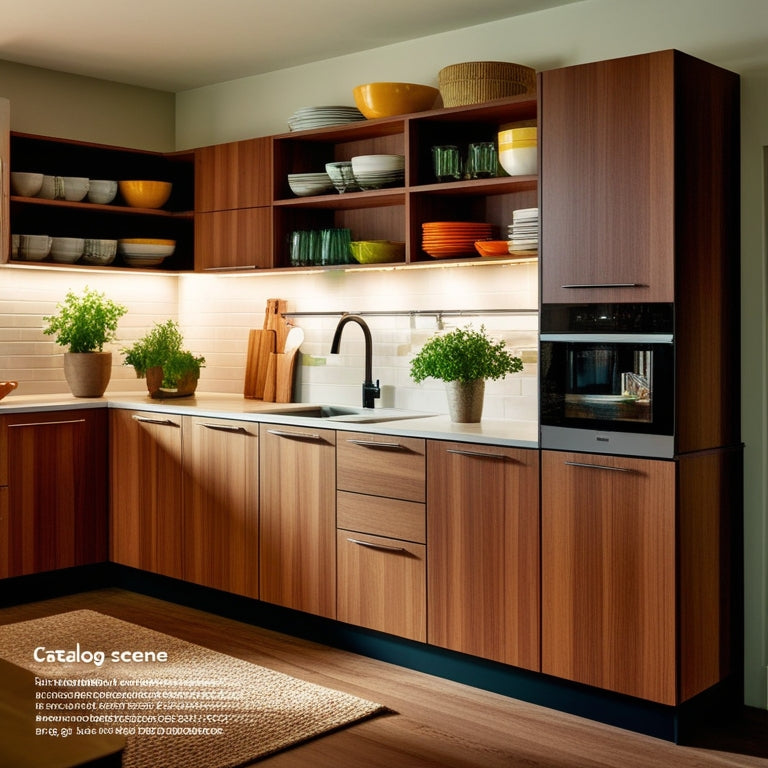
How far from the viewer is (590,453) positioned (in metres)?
3.45

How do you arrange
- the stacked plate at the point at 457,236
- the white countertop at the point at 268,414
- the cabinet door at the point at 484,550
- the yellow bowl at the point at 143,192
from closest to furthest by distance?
the cabinet door at the point at 484,550
the white countertop at the point at 268,414
the stacked plate at the point at 457,236
the yellow bowl at the point at 143,192

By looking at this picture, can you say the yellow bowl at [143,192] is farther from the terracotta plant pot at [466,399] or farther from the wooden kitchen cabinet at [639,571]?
the wooden kitchen cabinet at [639,571]

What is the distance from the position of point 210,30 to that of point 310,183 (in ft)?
2.64

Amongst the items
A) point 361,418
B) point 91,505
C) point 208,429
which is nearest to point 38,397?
point 91,505

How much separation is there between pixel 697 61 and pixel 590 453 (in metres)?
1.31

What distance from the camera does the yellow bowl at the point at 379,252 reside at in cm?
462

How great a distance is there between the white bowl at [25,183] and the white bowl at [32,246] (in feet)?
0.68

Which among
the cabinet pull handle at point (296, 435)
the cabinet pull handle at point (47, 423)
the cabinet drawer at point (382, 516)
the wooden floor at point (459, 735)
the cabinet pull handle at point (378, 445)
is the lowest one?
the wooden floor at point (459, 735)

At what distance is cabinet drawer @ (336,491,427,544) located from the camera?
12.8 feet

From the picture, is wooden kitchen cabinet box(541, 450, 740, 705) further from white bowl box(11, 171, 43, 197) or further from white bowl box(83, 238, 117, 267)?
Answer: white bowl box(11, 171, 43, 197)

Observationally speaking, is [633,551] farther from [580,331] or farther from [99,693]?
[99,693]

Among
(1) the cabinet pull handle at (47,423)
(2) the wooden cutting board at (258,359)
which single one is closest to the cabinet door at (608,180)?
(2) the wooden cutting board at (258,359)

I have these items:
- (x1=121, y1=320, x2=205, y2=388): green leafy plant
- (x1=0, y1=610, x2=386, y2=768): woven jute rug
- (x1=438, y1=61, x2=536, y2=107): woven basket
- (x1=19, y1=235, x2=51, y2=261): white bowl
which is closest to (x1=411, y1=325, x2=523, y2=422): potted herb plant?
(x1=438, y1=61, x2=536, y2=107): woven basket

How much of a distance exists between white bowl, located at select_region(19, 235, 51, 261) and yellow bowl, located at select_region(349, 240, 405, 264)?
5.34 ft
